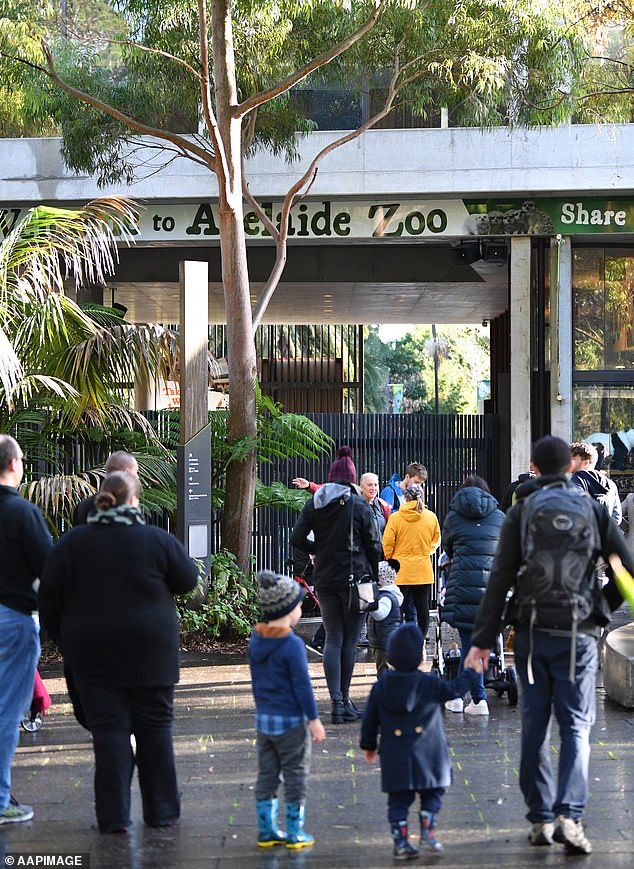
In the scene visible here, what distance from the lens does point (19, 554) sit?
5.89 metres

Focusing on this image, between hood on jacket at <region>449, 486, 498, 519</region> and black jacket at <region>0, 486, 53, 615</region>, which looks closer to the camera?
black jacket at <region>0, 486, 53, 615</region>

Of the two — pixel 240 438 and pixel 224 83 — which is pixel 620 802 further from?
pixel 224 83

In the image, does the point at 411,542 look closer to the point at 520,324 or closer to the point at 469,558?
the point at 469,558

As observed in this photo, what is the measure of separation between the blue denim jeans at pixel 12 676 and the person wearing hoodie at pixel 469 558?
345 centimetres

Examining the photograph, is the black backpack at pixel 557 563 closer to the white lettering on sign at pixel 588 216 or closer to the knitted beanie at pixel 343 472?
the knitted beanie at pixel 343 472

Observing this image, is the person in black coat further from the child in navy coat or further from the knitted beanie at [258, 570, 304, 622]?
the child in navy coat

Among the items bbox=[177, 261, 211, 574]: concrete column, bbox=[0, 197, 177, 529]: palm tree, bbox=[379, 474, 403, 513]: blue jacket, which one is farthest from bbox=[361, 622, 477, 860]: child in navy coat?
bbox=[379, 474, 403, 513]: blue jacket

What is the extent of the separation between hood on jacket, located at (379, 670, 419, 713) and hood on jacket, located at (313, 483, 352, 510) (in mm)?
3098

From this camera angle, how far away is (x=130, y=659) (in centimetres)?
552

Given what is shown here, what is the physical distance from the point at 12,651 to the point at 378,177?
1204cm

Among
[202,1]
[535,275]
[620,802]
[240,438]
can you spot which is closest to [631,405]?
[535,275]

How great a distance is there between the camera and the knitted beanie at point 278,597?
560 cm

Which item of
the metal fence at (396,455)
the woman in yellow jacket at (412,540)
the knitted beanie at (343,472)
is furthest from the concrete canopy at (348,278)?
the knitted beanie at (343,472)

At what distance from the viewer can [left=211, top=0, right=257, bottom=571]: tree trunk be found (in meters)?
11.5
